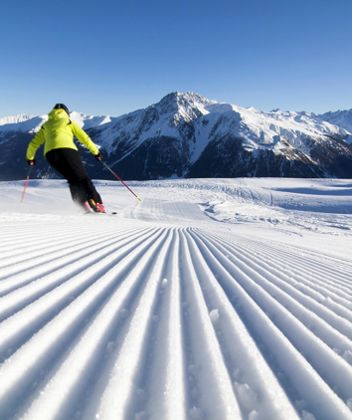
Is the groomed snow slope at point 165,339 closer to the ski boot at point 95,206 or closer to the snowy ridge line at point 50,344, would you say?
the snowy ridge line at point 50,344

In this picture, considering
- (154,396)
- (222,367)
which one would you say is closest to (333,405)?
(222,367)

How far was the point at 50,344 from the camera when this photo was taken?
64.5 inches

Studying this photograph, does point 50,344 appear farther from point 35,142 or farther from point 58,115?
point 35,142

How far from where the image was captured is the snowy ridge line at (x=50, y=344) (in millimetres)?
1306

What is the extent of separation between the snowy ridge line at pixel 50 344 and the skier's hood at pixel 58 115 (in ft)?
23.5

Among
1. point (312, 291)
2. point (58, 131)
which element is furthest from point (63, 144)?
point (312, 291)

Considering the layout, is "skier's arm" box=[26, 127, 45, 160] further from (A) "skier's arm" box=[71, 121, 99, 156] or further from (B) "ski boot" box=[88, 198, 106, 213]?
(B) "ski boot" box=[88, 198, 106, 213]

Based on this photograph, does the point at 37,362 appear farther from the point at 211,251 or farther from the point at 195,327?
the point at 211,251

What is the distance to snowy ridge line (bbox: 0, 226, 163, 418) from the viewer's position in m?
1.31

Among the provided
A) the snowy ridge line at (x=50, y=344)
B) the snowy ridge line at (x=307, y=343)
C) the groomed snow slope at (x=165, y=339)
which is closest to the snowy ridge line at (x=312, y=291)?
the groomed snow slope at (x=165, y=339)

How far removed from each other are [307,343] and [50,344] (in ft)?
4.82

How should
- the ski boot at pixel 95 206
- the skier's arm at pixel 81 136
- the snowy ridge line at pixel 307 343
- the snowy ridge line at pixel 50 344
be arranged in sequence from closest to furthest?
the snowy ridge line at pixel 50 344 → the snowy ridge line at pixel 307 343 → the skier's arm at pixel 81 136 → the ski boot at pixel 95 206

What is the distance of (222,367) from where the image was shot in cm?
161

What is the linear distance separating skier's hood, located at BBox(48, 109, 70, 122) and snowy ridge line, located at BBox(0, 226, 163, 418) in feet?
23.5
